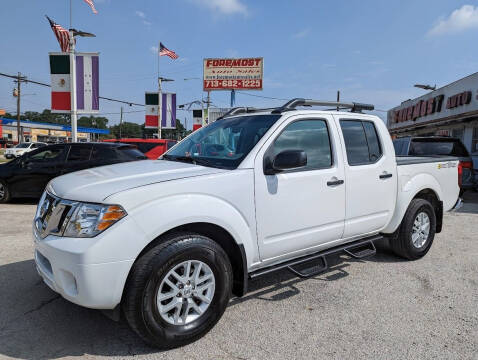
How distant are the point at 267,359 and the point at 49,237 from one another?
5.90ft

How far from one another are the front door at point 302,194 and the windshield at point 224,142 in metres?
0.19

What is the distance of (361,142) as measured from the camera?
3969mm

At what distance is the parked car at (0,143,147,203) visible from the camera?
27.3 feet

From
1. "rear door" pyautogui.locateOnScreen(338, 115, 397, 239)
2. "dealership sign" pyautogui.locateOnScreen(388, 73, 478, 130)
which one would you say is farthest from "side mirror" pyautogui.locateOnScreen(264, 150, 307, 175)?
"dealership sign" pyautogui.locateOnScreen(388, 73, 478, 130)

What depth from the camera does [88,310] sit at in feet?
10.4

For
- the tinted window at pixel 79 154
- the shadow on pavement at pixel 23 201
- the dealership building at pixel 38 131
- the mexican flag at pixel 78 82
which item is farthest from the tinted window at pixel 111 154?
the dealership building at pixel 38 131

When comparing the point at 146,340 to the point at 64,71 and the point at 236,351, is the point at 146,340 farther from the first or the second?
the point at 64,71

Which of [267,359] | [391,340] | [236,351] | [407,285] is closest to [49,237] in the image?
[236,351]

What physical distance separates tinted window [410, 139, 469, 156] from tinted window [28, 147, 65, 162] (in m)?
9.06

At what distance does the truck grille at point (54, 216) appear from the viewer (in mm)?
2445

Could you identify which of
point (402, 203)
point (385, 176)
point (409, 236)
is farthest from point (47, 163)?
point (409, 236)

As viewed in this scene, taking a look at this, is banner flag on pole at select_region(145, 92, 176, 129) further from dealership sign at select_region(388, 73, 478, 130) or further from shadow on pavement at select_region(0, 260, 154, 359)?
shadow on pavement at select_region(0, 260, 154, 359)

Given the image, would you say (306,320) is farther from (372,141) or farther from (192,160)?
(372,141)

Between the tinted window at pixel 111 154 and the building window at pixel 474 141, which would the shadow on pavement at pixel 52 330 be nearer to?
the tinted window at pixel 111 154
